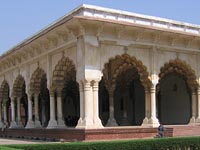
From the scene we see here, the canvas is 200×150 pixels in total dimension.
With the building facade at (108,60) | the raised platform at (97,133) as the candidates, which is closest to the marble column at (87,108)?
the building facade at (108,60)

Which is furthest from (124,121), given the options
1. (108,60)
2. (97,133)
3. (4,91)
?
(97,133)

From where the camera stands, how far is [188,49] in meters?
17.0

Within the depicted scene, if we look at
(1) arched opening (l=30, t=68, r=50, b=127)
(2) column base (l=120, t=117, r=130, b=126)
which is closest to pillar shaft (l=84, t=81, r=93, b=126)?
(1) arched opening (l=30, t=68, r=50, b=127)

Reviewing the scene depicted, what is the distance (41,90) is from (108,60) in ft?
38.3

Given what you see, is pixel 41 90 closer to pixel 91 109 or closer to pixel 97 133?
pixel 91 109

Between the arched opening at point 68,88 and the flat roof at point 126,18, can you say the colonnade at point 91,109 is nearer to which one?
the arched opening at point 68,88

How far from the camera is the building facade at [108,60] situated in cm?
1388

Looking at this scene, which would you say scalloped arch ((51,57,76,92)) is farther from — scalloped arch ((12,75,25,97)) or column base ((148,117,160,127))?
scalloped arch ((12,75,25,97))

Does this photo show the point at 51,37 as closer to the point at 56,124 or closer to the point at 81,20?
the point at 81,20

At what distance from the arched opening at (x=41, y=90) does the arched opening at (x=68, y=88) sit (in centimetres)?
122

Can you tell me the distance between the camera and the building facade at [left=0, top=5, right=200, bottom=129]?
13883 millimetres

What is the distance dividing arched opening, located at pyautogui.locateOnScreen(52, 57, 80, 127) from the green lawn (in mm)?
5378

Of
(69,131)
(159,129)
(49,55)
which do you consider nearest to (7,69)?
(49,55)

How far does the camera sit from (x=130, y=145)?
428 inches
